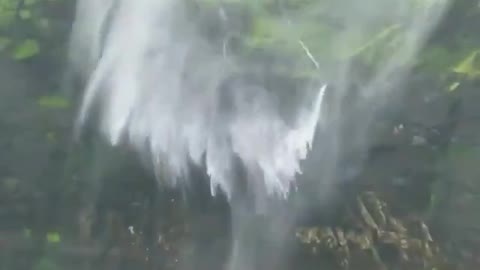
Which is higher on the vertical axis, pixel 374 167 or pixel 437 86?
pixel 437 86

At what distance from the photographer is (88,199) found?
3.71ft

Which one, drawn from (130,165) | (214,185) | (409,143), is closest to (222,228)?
(214,185)

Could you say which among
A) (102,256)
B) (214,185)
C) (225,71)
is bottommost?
(102,256)

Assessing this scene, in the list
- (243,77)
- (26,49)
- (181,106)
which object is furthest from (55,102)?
(243,77)

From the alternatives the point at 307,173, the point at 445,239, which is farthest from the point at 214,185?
the point at 445,239

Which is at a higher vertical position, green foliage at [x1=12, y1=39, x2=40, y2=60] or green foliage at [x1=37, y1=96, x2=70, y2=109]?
green foliage at [x1=12, y1=39, x2=40, y2=60]

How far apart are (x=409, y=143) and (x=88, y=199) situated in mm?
545

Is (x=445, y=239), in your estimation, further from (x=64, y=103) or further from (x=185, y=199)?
(x=64, y=103)

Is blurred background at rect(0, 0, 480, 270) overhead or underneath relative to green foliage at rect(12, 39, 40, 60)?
underneath

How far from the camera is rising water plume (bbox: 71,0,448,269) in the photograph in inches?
42.9

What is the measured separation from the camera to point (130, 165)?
3.67 feet

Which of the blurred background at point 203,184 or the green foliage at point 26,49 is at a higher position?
the green foliage at point 26,49

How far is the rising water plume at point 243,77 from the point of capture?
3.58ft

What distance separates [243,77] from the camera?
1.11 metres
